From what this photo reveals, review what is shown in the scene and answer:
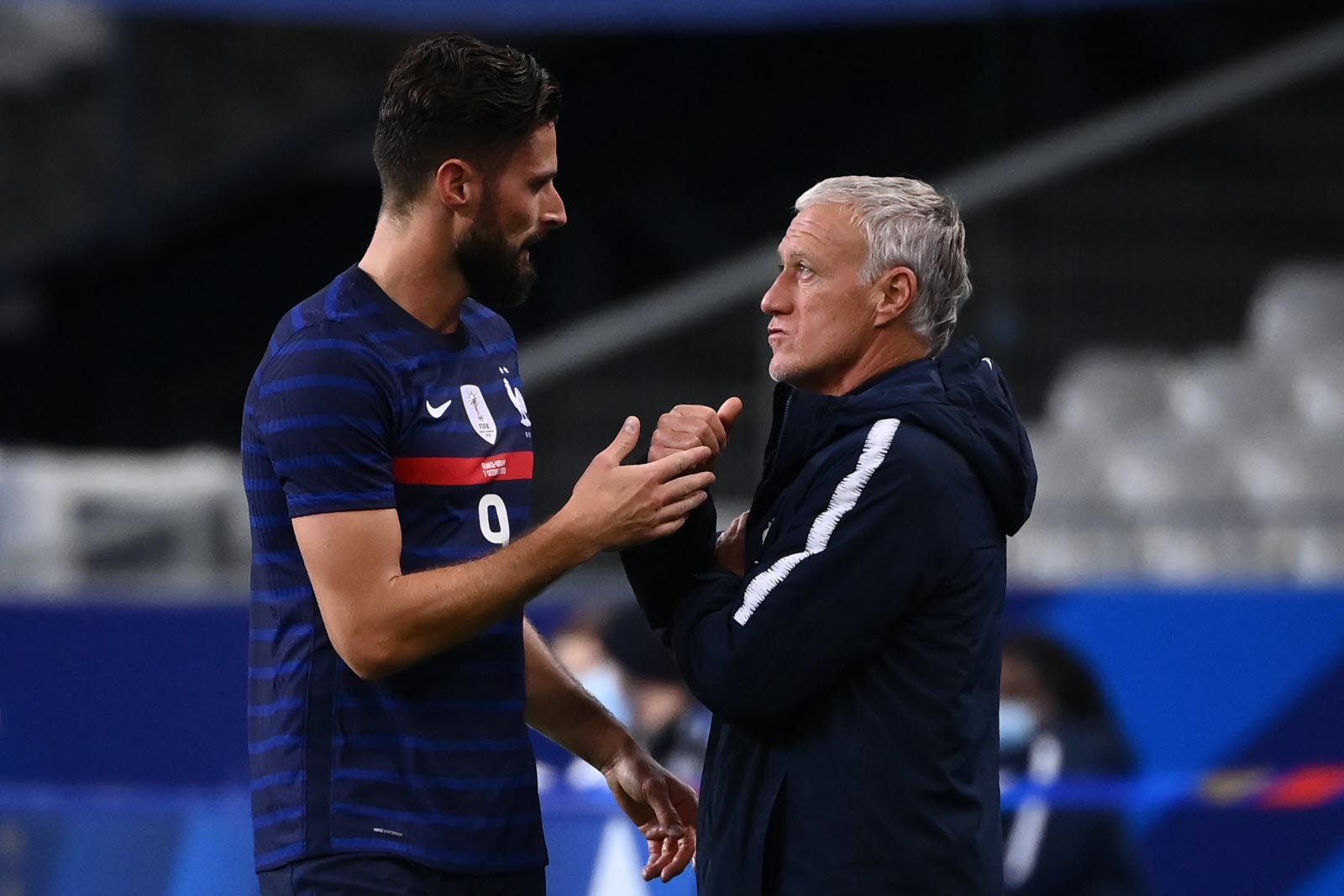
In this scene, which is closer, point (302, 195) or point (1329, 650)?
point (1329, 650)

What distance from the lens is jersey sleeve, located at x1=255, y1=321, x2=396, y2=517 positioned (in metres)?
2.21

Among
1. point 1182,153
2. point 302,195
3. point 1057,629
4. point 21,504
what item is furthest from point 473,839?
point 302,195

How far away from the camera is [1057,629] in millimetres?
5605

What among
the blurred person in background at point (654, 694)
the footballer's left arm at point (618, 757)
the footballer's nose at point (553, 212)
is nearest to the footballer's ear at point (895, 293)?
the footballer's nose at point (553, 212)

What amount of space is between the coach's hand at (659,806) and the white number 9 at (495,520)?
427 mm

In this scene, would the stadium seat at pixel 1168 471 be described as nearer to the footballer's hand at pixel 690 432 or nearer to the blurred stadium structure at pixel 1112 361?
the blurred stadium structure at pixel 1112 361

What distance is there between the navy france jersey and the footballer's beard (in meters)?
0.09

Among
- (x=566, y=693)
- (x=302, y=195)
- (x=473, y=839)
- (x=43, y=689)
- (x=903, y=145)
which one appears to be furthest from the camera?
(x=302, y=195)

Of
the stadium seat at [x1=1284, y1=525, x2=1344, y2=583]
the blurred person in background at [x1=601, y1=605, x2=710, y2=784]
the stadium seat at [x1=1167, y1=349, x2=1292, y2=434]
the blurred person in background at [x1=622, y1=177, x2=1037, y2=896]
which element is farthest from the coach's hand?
the stadium seat at [x1=1167, y1=349, x2=1292, y2=434]

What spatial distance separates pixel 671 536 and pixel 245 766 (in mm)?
3683

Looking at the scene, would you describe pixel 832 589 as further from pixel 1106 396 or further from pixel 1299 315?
pixel 1299 315

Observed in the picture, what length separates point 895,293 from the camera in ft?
7.79

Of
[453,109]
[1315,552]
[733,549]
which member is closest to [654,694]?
[1315,552]

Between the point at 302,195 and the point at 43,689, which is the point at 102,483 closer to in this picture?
the point at 43,689
